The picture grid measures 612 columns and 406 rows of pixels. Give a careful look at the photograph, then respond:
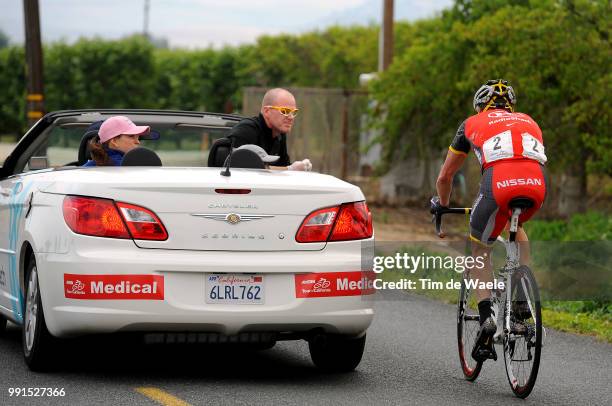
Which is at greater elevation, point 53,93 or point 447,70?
point 447,70

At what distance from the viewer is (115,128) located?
8898 millimetres

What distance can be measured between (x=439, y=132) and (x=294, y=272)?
18.0 m

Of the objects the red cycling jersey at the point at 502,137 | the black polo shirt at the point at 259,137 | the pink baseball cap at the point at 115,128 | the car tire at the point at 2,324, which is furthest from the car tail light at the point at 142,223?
the car tire at the point at 2,324

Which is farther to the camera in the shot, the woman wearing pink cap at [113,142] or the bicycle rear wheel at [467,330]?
the woman wearing pink cap at [113,142]

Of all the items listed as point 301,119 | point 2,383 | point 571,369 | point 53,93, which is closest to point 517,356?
point 571,369

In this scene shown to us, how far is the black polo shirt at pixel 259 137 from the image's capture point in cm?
931

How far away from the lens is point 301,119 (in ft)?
92.3

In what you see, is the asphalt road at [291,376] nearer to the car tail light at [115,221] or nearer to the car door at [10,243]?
the car door at [10,243]

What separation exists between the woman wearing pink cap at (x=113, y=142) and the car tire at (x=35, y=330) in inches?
35.1

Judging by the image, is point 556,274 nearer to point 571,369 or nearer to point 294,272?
point 571,369

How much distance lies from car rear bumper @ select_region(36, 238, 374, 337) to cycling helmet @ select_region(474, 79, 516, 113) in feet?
3.98

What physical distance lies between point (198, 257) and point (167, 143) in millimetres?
13639

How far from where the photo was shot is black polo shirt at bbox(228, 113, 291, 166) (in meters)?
9.31

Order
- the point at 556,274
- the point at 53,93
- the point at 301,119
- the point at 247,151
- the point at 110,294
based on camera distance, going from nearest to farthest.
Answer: the point at 110,294 < the point at 247,151 < the point at 556,274 < the point at 301,119 < the point at 53,93
